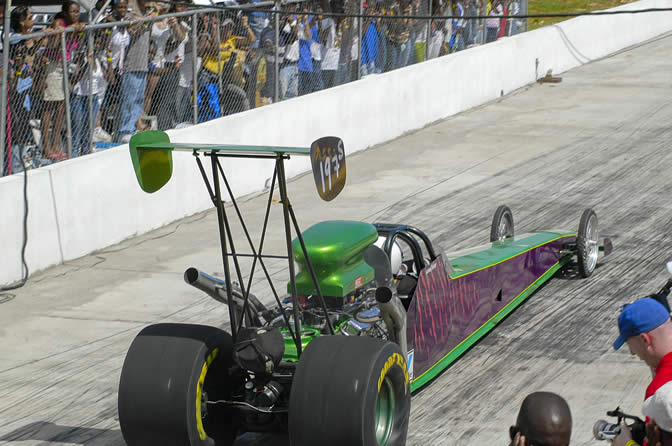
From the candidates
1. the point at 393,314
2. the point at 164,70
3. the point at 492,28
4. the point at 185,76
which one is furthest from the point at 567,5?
the point at 393,314

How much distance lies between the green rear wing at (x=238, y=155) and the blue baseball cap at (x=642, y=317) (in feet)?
5.61

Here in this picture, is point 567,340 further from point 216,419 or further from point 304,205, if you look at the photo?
point 304,205

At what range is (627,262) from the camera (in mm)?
9562

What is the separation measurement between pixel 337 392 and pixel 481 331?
281 centimetres

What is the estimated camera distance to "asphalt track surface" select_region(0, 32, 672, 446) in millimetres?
6590

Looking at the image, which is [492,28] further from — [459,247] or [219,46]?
[459,247]

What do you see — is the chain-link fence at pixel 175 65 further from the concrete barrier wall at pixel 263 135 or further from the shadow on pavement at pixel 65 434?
the shadow on pavement at pixel 65 434

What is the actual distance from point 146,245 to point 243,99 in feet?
10.4

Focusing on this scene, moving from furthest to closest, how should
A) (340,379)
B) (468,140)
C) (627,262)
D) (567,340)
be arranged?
1. (468,140)
2. (627,262)
3. (567,340)
4. (340,379)

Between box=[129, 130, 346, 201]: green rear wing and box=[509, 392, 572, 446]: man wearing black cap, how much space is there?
1.96m

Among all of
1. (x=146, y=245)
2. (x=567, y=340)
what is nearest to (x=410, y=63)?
(x=146, y=245)

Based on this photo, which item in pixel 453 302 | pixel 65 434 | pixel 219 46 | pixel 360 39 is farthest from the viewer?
pixel 360 39

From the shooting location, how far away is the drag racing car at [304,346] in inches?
197

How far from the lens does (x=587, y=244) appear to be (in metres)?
9.02
